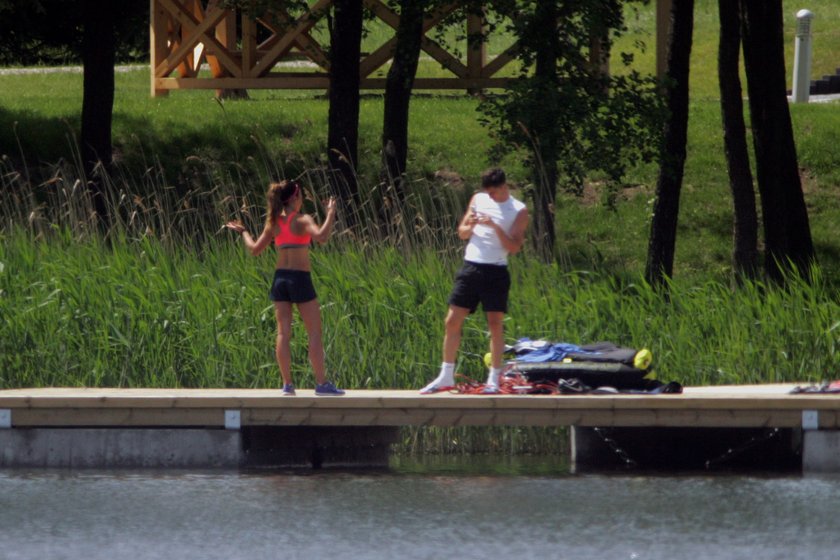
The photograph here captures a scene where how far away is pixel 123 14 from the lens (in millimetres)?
21688

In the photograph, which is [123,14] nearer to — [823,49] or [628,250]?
[628,250]

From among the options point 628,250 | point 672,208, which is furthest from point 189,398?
point 628,250

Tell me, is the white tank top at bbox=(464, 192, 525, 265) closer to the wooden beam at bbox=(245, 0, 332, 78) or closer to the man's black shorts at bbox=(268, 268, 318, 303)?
the man's black shorts at bbox=(268, 268, 318, 303)

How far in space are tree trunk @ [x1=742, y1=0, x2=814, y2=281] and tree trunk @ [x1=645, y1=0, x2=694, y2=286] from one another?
25.0 inches

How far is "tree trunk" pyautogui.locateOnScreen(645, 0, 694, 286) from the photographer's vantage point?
668 inches

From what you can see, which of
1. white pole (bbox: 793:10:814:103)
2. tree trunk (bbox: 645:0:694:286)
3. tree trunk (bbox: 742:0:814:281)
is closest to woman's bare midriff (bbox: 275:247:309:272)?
tree trunk (bbox: 645:0:694:286)

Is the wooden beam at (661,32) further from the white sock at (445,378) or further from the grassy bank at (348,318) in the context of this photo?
the white sock at (445,378)

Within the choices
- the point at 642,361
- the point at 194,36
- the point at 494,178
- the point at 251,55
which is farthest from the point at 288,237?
the point at 251,55

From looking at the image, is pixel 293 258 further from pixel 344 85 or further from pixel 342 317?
pixel 344 85

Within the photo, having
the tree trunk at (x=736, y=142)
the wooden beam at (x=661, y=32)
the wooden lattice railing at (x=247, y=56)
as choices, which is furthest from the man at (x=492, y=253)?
the wooden beam at (x=661, y=32)

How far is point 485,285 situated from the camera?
10266 mm

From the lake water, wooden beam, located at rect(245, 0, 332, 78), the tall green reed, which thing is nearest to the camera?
the lake water

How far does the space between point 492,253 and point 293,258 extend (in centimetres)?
124

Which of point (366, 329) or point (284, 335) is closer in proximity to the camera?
point (284, 335)
